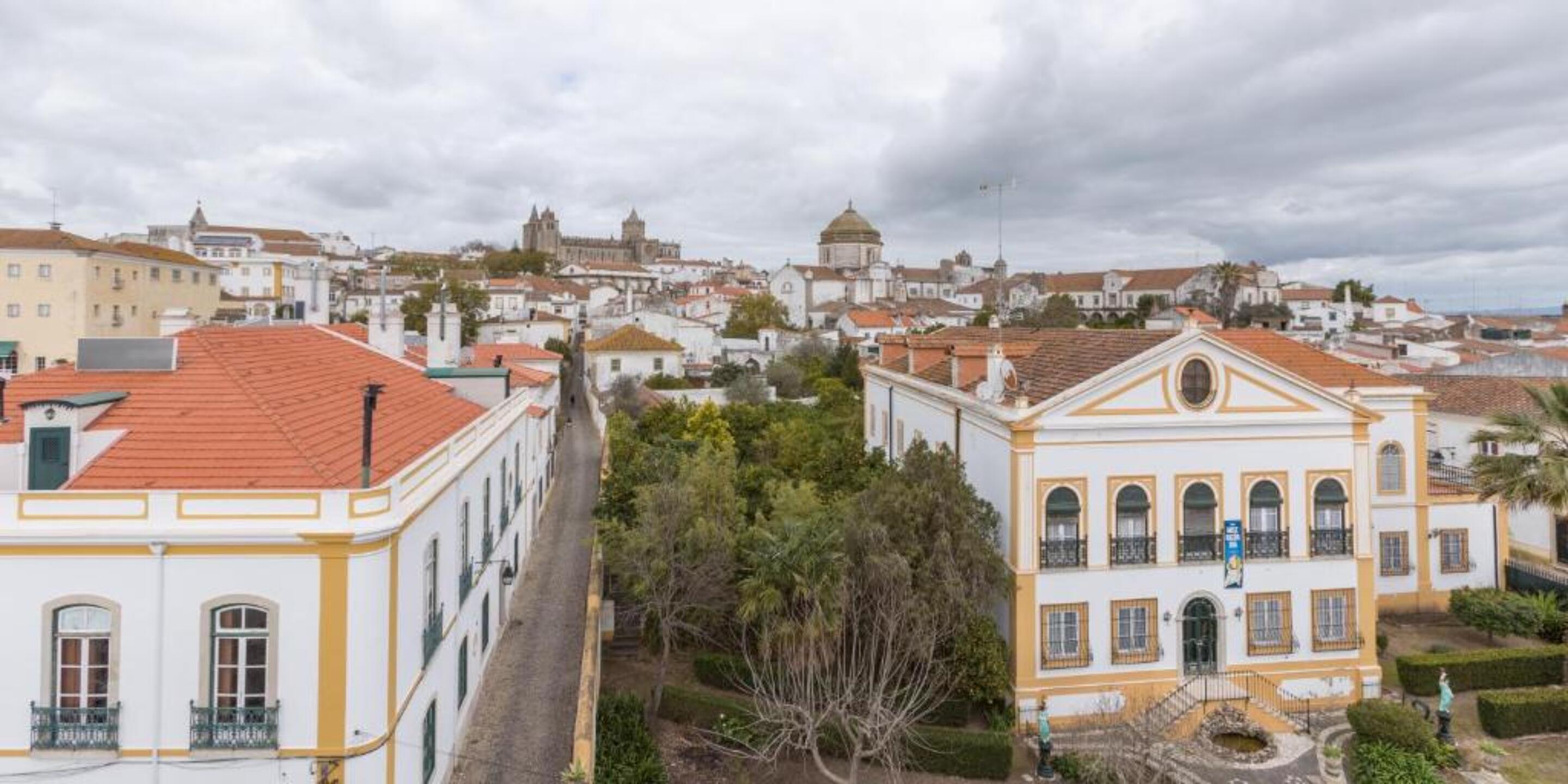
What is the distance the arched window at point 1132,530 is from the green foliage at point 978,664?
11.8 ft

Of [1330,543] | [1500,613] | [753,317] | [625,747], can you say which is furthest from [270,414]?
[753,317]

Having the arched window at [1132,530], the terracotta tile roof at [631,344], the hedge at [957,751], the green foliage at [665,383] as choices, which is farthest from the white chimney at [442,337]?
the terracotta tile roof at [631,344]

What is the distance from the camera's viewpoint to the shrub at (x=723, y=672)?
18531 mm

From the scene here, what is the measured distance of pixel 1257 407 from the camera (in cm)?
1964

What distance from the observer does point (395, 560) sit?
11344 mm

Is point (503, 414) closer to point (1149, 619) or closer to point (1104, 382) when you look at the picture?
point (1104, 382)

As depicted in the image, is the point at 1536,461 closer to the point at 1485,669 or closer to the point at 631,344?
the point at 1485,669

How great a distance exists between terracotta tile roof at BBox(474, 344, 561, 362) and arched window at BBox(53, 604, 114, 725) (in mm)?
28027

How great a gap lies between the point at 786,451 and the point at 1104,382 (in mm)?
11798

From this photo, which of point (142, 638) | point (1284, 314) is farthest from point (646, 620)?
point (1284, 314)

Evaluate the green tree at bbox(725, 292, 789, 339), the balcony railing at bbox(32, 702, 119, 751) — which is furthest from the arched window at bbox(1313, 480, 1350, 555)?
the green tree at bbox(725, 292, 789, 339)

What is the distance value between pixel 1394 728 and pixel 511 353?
36.9 metres

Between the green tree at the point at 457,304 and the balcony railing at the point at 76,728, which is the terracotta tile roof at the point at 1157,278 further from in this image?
the balcony railing at the point at 76,728

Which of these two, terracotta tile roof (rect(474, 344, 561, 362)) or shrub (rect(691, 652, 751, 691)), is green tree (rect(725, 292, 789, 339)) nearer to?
terracotta tile roof (rect(474, 344, 561, 362))
